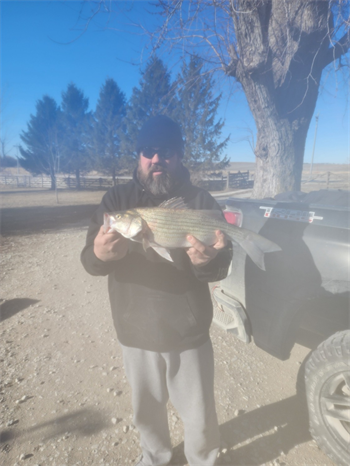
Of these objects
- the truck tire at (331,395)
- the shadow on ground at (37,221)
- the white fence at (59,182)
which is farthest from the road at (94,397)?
the white fence at (59,182)

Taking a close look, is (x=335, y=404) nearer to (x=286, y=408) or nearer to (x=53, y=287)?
(x=286, y=408)

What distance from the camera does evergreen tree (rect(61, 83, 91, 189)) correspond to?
115 feet

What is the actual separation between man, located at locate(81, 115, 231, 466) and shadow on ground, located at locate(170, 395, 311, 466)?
392 mm

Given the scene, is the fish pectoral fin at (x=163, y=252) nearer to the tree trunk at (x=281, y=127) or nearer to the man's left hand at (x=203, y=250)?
the man's left hand at (x=203, y=250)

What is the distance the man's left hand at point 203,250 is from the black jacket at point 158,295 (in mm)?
59

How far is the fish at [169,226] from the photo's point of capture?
5.88ft

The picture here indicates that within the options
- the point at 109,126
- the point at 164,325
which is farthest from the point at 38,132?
the point at 164,325

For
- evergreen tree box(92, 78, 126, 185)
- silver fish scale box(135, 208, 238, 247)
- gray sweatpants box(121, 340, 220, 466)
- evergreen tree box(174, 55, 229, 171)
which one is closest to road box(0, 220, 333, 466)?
gray sweatpants box(121, 340, 220, 466)

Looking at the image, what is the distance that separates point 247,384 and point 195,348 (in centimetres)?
166

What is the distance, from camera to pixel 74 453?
7.73 ft

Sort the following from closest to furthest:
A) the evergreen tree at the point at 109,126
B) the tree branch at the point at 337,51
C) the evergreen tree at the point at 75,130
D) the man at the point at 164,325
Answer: the man at the point at 164,325, the tree branch at the point at 337,51, the evergreen tree at the point at 109,126, the evergreen tree at the point at 75,130

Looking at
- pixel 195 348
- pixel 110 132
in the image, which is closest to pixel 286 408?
pixel 195 348

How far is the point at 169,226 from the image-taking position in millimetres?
1869

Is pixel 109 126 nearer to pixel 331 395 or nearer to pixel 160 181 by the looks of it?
pixel 160 181
